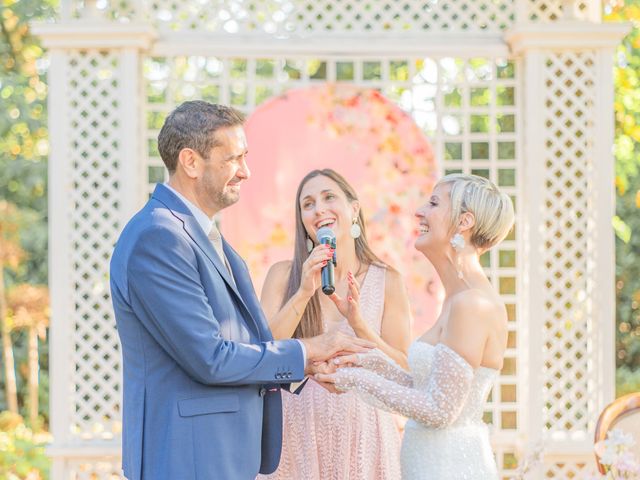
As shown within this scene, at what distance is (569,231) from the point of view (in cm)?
564

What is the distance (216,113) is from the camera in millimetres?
2977

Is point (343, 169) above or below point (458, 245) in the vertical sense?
above

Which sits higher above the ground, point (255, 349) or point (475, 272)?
point (475, 272)

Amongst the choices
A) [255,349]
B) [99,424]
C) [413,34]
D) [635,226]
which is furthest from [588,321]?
[635,226]

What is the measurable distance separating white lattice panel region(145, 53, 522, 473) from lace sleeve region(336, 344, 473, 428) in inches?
109

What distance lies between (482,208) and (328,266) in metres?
0.53

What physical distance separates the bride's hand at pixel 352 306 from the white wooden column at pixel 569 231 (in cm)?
223

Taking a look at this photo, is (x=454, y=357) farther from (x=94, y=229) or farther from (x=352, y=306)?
(x=94, y=229)

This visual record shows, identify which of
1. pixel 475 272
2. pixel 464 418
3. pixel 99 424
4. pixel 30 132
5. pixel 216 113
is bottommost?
pixel 99 424

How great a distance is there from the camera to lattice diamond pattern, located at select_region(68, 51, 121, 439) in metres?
5.60

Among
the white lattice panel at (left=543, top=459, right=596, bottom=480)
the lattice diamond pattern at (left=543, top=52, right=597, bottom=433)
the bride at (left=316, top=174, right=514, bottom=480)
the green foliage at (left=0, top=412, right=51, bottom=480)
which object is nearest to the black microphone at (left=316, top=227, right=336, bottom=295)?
the bride at (left=316, top=174, right=514, bottom=480)

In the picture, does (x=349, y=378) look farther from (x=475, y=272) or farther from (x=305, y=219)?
(x=305, y=219)

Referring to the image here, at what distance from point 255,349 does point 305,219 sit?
1008mm

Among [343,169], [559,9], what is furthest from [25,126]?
[559,9]
